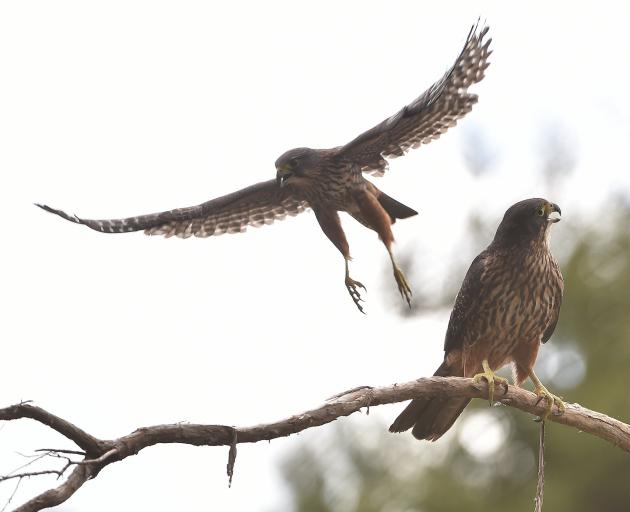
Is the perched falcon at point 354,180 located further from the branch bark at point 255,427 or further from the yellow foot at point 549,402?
the yellow foot at point 549,402

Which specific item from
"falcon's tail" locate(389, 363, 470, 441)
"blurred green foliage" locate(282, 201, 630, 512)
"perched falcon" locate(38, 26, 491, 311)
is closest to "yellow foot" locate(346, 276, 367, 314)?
"perched falcon" locate(38, 26, 491, 311)

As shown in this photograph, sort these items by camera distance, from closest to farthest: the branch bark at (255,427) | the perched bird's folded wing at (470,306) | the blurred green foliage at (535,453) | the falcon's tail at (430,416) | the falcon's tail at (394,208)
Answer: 1. the branch bark at (255,427)
2. the falcon's tail at (394,208)
3. the falcon's tail at (430,416)
4. the perched bird's folded wing at (470,306)
5. the blurred green foliage at (535,453)

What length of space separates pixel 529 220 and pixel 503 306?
42cm

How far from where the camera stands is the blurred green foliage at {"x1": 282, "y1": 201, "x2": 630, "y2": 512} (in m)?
11.9

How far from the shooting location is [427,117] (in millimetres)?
4555

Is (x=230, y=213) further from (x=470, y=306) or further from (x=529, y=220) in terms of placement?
(x=529, y=220)

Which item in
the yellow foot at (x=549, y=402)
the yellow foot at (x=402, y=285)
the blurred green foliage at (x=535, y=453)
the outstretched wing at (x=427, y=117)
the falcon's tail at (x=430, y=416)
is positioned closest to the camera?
the yellow foot at (x=402, y=285)

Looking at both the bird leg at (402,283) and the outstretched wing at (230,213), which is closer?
the bird leg at (402,283)

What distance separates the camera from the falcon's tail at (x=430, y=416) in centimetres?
474

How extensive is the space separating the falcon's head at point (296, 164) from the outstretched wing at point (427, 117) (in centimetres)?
13

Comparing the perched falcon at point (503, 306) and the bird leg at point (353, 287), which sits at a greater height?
the perched falcon at point (503, 306)

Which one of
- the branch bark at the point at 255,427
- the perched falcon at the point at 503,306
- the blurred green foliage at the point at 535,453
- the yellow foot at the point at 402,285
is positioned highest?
the blurred green foliage at the point at 535,453

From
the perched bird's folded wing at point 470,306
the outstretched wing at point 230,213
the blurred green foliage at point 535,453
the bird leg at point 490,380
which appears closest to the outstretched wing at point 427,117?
the outstretched wing at point 230,213

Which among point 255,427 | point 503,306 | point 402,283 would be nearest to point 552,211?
point 503,306
